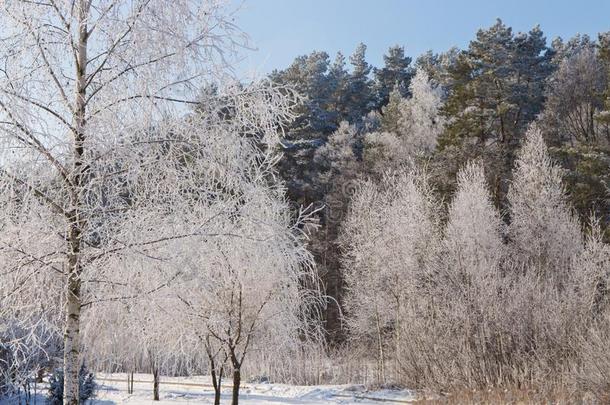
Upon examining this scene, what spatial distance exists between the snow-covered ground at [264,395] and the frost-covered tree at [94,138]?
402 inches

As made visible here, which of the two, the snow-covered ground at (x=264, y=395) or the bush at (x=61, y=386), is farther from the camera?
the snow-covered ground at (x=264, y=395)

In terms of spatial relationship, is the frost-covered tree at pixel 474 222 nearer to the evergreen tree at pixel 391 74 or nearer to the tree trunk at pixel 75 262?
the tree trunk at pixel 75 262

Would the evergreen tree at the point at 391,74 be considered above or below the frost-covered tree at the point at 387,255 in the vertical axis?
above

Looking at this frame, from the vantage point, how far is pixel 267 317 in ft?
36.0

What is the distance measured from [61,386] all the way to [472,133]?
72.6 ft

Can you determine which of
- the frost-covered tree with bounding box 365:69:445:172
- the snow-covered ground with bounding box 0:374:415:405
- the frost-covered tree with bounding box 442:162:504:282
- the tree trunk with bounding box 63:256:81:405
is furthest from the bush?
the frost-covered tree with bounding box 365:69:445:172

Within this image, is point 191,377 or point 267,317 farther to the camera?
point 191,377

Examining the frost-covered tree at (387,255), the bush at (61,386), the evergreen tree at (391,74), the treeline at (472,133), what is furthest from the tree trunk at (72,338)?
the evergreen tree at (391,74)

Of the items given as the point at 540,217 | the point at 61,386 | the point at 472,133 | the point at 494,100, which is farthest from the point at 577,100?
the point at 61,386

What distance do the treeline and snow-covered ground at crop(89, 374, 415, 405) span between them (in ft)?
34.5

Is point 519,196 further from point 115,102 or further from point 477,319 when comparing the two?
point 115,102

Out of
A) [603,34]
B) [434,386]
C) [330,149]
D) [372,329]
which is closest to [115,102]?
[434,386]

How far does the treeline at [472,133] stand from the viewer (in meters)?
26.2

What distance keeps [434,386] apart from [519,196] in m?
13.6
